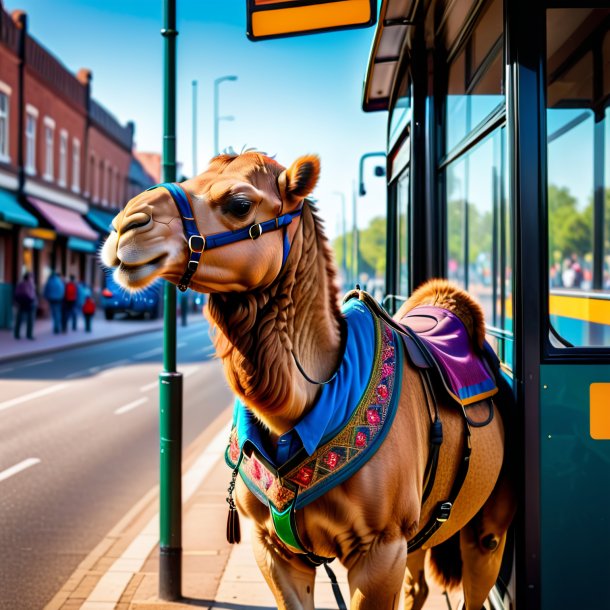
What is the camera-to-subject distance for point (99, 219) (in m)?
40.8

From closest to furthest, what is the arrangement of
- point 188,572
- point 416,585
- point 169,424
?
point 416,585 < point 169,424 < point 188,572

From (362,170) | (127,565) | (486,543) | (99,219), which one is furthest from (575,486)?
(99,219)

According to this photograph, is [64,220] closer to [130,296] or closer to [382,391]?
[130,296]

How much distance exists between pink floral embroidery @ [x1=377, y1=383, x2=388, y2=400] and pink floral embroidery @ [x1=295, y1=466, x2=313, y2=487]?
338mm

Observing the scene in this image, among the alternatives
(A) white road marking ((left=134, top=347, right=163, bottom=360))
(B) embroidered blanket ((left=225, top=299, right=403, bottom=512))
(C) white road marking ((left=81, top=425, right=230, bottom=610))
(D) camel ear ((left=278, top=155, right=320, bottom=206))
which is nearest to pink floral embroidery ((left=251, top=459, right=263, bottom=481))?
(B) embroidered blanket ((left=225, top=299, right=403, bottom=512))

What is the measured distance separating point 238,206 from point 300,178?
0.21 meters

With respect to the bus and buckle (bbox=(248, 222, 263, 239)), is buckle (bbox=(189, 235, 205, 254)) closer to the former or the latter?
buckle (bbox=(248, 222, 263, 239))

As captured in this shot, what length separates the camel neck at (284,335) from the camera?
2291mm

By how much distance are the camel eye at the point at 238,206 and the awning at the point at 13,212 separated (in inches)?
965

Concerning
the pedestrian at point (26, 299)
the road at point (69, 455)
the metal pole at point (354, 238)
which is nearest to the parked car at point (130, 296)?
the road at point (69, 455)

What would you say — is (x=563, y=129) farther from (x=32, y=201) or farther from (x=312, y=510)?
(x=32, y=201)

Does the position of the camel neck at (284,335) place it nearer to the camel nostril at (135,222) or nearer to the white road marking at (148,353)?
the camel nostril at (135,222)

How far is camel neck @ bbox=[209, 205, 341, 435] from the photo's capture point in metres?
2.29

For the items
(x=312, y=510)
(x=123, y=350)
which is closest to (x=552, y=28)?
(x=312, y=510)
